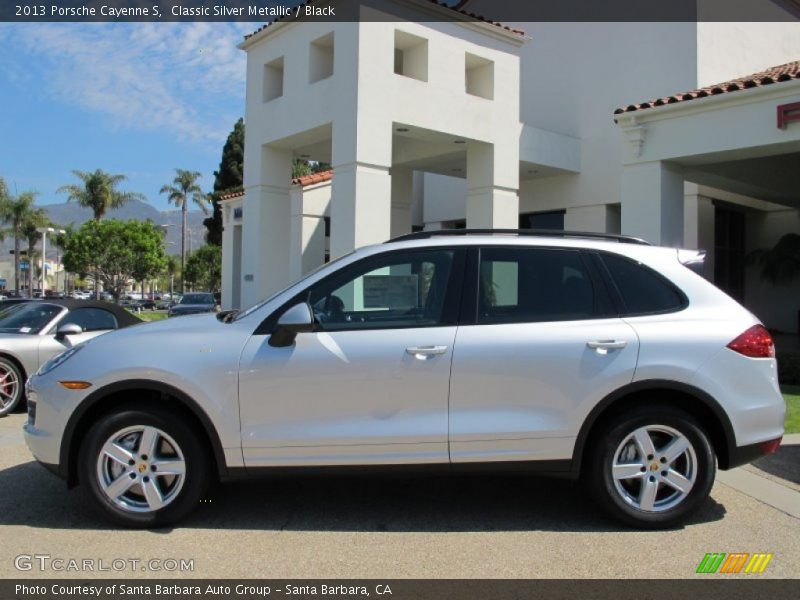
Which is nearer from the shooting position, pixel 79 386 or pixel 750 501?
pixel 79 386

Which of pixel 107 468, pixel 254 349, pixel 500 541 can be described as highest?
pixel 254 349

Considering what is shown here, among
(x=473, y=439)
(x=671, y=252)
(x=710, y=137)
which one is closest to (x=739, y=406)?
(x=671, y=252)

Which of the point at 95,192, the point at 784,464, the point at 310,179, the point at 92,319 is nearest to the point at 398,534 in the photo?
the point at 784,464

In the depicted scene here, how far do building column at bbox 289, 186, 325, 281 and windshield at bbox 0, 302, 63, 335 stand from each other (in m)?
12.8

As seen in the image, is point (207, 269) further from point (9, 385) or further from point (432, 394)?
point (432, 394)

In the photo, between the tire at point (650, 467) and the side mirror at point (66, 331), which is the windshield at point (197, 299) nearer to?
the side mirror at point (66, 331)

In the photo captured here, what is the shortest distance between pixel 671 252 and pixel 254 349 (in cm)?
288

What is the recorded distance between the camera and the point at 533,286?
14.7 feet

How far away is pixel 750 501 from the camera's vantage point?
4.96 meters

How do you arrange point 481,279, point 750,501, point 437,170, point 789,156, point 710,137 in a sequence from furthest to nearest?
point 437,170
point 789,156
point 710,137
point 750,501
point 481,279

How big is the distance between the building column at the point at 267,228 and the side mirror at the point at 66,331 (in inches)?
325

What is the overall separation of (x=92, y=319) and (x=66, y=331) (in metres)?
1.11

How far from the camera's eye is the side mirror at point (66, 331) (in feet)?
24.6

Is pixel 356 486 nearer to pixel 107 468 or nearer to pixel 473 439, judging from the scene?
pixel 473 439
